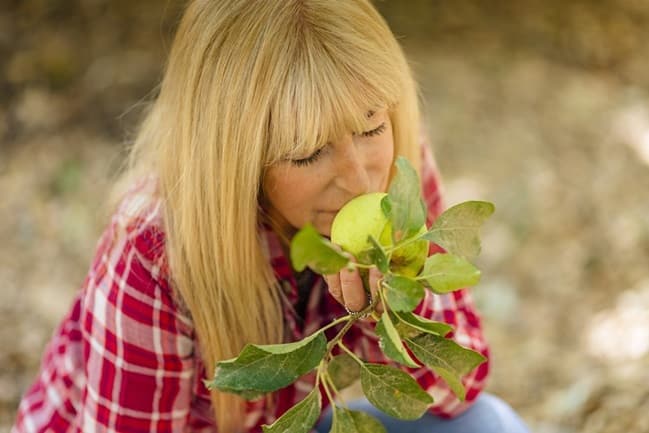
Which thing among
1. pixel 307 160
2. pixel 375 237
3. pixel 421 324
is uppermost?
pixel 307 160

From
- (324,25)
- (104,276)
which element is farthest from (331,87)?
(104,276)

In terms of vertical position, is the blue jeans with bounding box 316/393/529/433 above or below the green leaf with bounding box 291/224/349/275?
below

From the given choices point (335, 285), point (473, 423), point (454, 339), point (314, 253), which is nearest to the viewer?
point (314, 253)

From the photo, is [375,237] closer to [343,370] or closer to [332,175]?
[332,175]

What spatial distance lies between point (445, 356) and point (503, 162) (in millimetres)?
1922

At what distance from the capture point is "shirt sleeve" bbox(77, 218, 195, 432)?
1324 mm

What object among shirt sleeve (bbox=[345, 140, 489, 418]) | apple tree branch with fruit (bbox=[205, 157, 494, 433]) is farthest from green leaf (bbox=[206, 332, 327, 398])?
shirt sleeve (bbox=[345, 140, 489, 418])

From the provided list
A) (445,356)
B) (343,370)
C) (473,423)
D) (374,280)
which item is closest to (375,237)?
(374,280)

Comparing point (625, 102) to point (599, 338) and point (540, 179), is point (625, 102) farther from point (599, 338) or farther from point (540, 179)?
point (599, 338)

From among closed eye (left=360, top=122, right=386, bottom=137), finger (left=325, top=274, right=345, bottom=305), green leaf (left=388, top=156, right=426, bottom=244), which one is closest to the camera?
green leaf (left=388, top=156, right=426, bottom=244)

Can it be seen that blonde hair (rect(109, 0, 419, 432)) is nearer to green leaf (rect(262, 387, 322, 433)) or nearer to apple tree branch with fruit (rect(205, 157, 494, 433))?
apple tree branch with fruit (rect(205, 157, 494, 433))

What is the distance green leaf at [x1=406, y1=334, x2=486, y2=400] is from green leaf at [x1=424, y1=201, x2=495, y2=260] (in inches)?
4.5

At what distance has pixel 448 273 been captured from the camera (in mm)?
1012

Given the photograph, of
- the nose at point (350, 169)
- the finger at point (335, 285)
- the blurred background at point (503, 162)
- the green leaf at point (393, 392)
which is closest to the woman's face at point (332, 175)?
the nose at point (350, 169)
